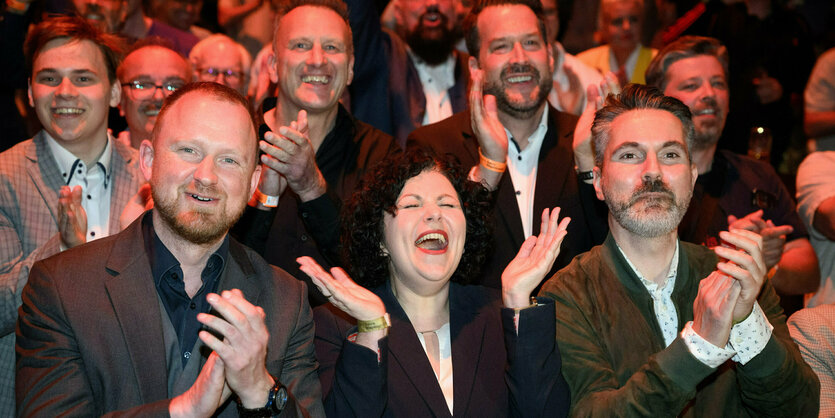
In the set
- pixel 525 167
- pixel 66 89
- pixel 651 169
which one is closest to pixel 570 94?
pixel 525 167

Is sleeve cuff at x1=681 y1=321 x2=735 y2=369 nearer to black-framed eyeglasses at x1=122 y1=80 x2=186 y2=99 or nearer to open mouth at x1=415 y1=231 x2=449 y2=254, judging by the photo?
open mouth at x1=415 y1=231 x2=449 y2=254

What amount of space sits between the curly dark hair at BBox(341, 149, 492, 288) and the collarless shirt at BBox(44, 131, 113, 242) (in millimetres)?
1267

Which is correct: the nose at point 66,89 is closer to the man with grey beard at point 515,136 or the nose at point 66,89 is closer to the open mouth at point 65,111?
the open mouth at point 65,111

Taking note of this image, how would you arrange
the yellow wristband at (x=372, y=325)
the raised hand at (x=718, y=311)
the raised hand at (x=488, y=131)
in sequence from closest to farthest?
the raised hand at (x=718, y=311), the yellow wristband at (x=372, y=325), the raised hand at (x=488, y=131)

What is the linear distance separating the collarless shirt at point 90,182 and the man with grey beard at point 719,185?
2895mm

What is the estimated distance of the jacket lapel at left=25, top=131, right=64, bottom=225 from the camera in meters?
4.12

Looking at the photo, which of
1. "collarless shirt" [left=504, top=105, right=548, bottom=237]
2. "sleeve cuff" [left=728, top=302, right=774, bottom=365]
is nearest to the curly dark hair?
"collarless shirt" [left=504, top=105, right=548, bottom=237]

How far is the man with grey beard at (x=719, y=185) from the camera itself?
4.75m

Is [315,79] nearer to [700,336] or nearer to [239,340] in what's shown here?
[239,340]

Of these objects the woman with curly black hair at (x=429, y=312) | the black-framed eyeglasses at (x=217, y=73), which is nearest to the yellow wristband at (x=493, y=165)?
the woman with curly black hair at (x=429, y=312)

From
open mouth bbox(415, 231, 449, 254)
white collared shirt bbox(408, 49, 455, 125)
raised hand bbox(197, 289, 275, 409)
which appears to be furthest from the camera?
white collared shirt bbox(408, 49, 455, 125)

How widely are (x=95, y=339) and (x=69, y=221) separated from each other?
104 centimetres

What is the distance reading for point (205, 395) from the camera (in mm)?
2721

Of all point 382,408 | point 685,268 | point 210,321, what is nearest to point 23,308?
point 210,321
